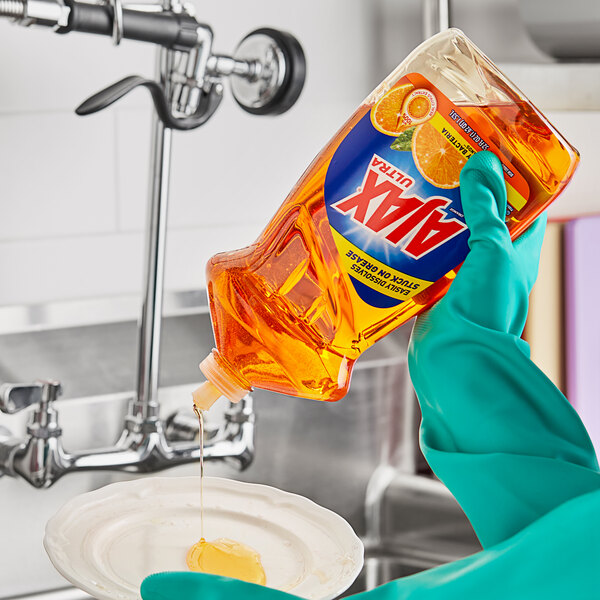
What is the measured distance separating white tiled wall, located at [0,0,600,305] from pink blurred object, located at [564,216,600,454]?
0.24 meters

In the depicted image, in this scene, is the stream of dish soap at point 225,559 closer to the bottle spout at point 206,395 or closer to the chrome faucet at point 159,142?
the bottle spout at point 206,395

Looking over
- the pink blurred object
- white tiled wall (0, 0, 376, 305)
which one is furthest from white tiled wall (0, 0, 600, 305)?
the pink blurred object

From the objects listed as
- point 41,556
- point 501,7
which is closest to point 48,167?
point 41,556

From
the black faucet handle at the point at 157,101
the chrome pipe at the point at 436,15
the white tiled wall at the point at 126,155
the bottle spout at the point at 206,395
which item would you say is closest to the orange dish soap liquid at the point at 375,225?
the bottle spout at the point at 206,395

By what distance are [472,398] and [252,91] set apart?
401 millimetres

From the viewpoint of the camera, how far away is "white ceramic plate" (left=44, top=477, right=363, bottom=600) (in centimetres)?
52

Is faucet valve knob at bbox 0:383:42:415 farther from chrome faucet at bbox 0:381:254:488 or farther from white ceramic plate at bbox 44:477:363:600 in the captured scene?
A: white ceramic plate at bbox 44:477:363:600

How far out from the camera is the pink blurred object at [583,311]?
40.6 inches

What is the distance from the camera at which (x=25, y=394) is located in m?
0.71

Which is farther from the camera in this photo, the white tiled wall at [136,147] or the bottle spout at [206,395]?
the white tiled wall at [136,147]

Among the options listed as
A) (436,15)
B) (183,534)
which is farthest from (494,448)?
(436,15)

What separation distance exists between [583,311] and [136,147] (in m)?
0.53

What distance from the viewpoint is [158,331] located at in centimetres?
76

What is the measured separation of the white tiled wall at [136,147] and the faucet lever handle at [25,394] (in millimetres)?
112
